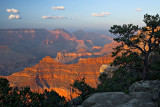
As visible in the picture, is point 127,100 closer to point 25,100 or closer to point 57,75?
point 25,100

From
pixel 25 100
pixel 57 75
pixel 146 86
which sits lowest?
pixel 57 75

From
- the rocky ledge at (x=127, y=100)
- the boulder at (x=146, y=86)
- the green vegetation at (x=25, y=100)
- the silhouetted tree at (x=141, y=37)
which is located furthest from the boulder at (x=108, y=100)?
the silhouetted tree at (x=141, y=37)

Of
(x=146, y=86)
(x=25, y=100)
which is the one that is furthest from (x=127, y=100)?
(x=25, y=100)

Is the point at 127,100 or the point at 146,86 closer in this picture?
the point at 127,100

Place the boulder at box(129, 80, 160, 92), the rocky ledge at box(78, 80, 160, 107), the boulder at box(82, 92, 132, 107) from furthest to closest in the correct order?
the boulder at box(129, 80, 160, 92), the boulder at box(82, 92, 132, 107), the rocky ledge at box(78, 80, 160, 107)

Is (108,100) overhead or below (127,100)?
below

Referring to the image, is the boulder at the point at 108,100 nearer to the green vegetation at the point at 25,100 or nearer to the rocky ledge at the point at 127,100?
the rocky ledge at the point at 127,100

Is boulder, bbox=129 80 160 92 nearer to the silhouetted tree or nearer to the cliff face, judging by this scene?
the silhouetted tree

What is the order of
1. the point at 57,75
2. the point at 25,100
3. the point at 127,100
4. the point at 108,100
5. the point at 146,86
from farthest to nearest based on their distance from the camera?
the point at 57,75, the point at 146,86, the point at 25,100, the point at 108,100, the point at 127,100

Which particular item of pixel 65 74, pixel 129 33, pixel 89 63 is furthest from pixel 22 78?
pixel 129 33

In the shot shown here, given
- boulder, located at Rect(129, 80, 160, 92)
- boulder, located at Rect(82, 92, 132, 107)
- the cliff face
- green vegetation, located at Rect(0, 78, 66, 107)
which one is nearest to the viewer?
boulder, located at Rect(82, 92, 132, 107)

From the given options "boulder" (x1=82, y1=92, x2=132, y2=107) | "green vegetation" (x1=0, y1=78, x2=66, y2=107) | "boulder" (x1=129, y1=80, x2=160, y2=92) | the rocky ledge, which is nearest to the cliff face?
"boulder" (x1=129, y1=80, x2=160, y2=92)

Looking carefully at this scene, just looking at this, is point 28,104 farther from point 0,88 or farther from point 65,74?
point 65,74

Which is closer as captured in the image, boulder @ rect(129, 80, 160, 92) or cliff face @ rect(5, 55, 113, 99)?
boulder @ rect(129, 80, 160, 92)
